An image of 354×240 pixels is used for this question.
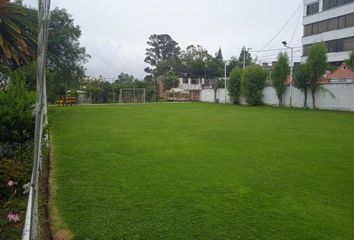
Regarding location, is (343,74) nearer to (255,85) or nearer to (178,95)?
(255,85)

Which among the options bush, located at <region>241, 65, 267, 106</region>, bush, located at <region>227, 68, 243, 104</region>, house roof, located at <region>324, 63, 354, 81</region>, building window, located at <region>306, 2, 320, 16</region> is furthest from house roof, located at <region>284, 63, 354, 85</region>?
building window, located at <region>306, 2, 320, 16</region>

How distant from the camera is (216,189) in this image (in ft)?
17.9

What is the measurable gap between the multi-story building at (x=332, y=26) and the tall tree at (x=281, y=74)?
10.4m

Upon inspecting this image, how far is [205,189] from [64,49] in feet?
65.3

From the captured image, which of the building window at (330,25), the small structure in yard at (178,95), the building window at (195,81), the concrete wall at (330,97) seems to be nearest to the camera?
the concrete wall at (330,97)

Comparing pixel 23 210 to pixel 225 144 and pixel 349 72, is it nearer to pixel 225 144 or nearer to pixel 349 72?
pixel 225 144

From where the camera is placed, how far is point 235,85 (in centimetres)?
3656

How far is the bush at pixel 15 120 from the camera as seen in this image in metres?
6.55

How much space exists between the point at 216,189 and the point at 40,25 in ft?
12.2

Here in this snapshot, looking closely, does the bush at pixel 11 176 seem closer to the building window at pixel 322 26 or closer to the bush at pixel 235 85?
the bush at pixel 235 85

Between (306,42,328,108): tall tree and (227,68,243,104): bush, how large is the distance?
8.95 meters

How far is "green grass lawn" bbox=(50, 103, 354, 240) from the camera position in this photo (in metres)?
4.02

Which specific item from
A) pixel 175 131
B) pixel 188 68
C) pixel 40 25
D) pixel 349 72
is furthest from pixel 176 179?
pixel 188 68

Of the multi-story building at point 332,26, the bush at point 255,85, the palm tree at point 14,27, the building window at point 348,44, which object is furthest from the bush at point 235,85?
the palm tree at point 14,27
